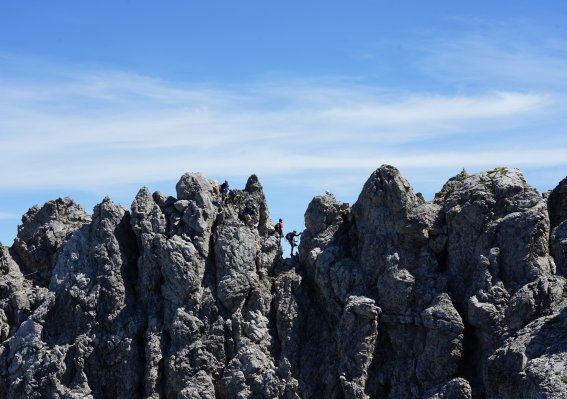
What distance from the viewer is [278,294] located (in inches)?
3093

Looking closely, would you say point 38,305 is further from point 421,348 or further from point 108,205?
point 421,348

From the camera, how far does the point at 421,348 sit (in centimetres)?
7256

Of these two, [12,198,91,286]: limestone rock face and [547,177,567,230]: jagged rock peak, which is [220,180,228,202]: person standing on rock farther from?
[547,177,567,230]: jagged rock peak

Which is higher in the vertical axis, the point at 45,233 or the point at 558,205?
the point at 45,233

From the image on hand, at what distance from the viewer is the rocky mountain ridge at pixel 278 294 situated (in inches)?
2817

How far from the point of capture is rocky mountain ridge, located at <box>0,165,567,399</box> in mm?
71562

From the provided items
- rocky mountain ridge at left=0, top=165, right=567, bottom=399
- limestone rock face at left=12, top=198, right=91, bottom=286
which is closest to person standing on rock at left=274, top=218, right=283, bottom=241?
rocky mountain ridge at left=0, top=165, right=567, bottom=399

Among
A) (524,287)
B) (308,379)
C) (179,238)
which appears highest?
(179,238)

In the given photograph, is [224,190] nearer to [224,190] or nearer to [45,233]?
[224,190]

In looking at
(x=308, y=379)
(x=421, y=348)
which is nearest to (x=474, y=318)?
(x=421, y=348)

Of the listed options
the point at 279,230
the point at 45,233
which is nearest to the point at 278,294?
the point at 279,230

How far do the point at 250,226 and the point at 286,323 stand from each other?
860 centimetres

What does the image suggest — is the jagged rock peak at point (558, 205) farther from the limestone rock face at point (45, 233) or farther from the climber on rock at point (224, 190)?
the limestone rock face at point (45, 233)

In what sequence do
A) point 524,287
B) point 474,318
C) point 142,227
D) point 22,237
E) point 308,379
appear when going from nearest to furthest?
point 524,287, point 474,318, point 308,379, point 142,227, point 22,237
